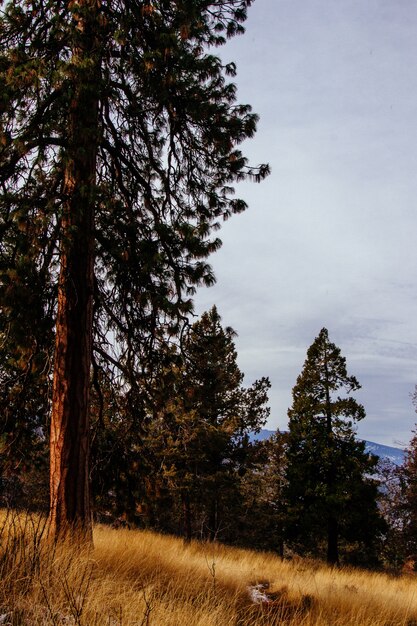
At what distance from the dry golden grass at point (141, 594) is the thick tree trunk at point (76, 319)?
456 millimetres

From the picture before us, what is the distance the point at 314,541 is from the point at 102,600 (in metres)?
21.4

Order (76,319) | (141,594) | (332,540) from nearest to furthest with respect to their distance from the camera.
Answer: (141,594) < (76,319) < (332,540)

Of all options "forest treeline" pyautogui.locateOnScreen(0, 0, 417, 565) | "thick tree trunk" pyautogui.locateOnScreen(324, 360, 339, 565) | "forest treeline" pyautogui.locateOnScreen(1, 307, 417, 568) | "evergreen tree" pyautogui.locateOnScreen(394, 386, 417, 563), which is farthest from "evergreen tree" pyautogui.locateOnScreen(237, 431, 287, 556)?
"forest treeline" pyautogui.locateOnScreen(0, 0, 417, 565)

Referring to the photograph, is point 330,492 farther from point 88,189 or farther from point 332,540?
point 88,189

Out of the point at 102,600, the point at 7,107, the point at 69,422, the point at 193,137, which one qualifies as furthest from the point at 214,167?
the point at 102,600

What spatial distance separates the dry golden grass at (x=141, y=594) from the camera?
322 cm

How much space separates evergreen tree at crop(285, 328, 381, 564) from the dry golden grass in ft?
40.8

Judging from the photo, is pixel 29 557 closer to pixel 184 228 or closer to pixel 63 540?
pixel 63 540

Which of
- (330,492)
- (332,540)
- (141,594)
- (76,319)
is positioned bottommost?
(332,540)

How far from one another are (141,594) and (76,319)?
9.98ft

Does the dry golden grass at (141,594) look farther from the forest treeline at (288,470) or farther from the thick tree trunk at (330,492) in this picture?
the thick tree trunk at (330,492)

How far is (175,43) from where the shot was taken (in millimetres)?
5578

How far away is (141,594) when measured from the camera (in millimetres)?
3904

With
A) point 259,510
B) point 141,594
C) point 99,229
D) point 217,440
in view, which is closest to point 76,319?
point 99,229
